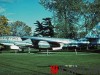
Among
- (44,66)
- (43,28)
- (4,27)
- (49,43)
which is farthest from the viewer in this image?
(43,28)

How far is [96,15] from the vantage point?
92.0 m

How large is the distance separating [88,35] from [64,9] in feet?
29.3

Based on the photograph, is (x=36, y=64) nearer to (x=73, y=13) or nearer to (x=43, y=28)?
(x=73, y=13)

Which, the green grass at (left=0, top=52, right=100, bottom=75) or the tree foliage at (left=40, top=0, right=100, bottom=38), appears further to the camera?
the tree foliage at (left=40, top=0, right=100, bottom=38)

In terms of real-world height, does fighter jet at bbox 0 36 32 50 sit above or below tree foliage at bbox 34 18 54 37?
below

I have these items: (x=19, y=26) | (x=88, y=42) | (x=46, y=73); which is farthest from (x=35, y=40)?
(x=19, y=26)

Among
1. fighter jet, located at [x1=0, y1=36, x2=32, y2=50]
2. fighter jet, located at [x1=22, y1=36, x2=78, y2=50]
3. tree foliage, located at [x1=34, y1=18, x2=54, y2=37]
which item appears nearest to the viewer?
fighter jet, located at [x1=0, y1=36, x2=32, y2=50]

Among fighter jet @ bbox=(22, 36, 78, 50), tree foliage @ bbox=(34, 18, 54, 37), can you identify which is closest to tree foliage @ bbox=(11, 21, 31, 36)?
tree foliage @ bbox=(34, 18, 54, 37)

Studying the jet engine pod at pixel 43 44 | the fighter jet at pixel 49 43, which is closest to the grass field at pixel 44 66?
the jet engine pod at pixel 43 44

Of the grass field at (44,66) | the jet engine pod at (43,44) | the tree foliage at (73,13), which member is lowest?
the grass field at (44,66)

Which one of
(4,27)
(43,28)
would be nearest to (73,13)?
(4,27)

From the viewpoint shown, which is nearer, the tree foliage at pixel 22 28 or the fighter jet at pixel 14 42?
the fighter jet at pixel 14 42

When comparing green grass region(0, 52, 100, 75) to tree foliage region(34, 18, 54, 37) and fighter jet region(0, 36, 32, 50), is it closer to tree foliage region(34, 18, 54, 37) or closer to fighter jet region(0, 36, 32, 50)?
fighter jet region(0, 36, 32, 50)

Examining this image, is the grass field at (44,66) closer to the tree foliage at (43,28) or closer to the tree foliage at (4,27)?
the tree foliage at (4,27)
